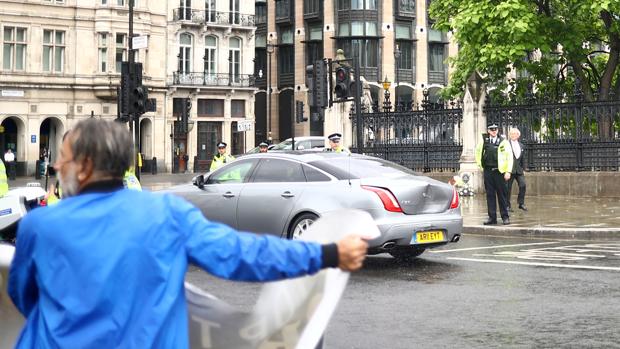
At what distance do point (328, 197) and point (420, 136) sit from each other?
1906 cm

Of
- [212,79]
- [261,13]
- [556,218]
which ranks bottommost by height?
[556,218]

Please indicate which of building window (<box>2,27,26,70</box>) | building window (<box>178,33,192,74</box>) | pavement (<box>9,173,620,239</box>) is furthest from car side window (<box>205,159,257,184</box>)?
building window (<box>178,33,192,74</box>)

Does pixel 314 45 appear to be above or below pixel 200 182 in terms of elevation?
above

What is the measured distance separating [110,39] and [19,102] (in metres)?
6.92

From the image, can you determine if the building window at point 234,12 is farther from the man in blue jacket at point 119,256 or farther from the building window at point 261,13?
the man in blue jacket at point 119,256

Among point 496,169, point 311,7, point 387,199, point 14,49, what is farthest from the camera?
point 311,7

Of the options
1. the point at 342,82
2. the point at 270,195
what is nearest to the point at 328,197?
the point at 270,195

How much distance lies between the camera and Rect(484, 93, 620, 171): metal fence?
85.9 feet

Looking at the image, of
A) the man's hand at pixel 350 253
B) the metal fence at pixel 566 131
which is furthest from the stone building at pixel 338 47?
Result: the man's hand at pixel 350 253

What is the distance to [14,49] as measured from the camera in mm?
55875

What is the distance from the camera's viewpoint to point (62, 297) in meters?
3.29

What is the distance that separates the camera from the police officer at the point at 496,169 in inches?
698

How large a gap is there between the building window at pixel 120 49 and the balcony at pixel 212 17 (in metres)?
6.21

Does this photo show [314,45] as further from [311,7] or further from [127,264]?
[127,264]
